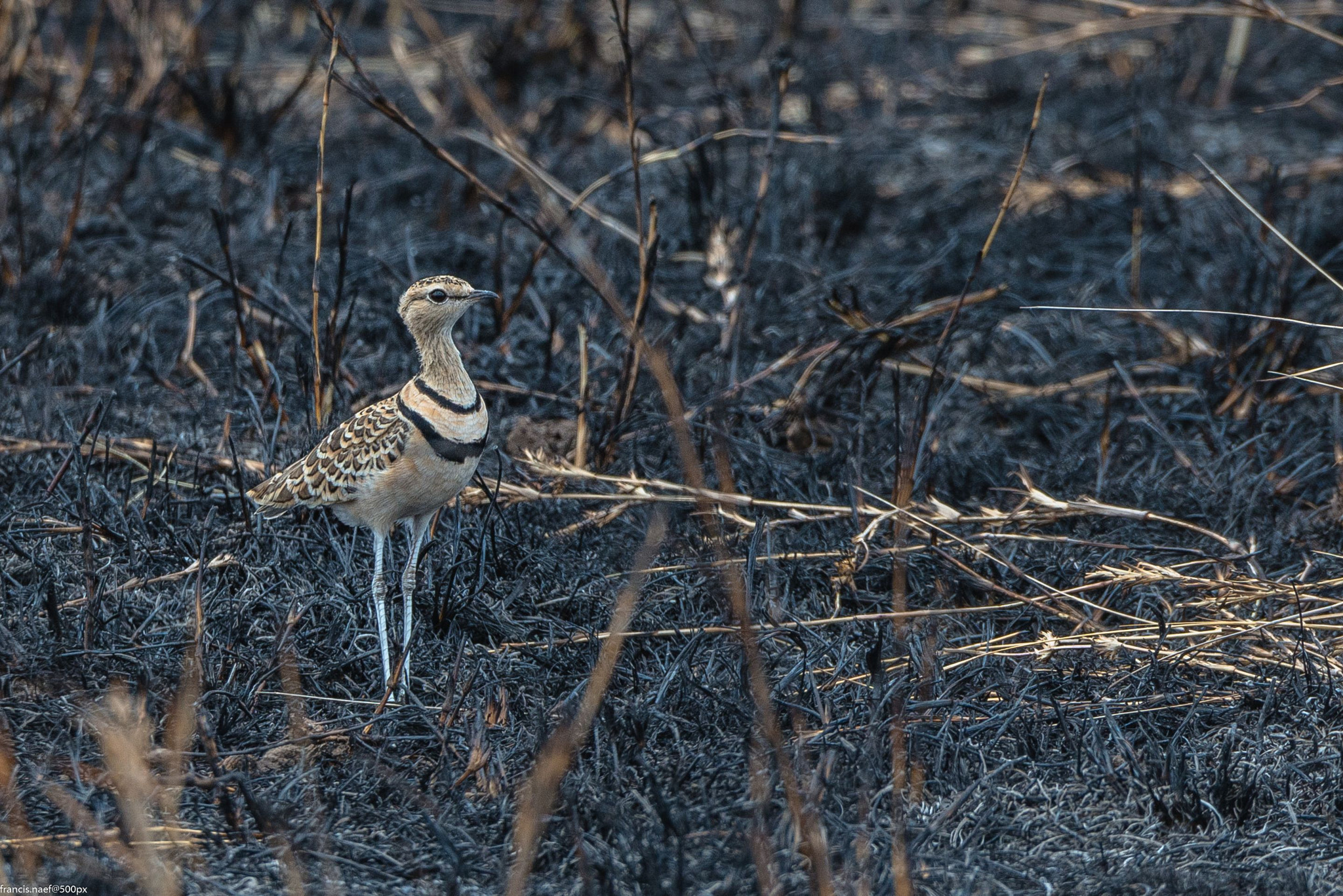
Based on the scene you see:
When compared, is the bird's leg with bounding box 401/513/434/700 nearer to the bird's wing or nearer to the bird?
the bird

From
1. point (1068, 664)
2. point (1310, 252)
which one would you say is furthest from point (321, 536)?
point (1310, 252)

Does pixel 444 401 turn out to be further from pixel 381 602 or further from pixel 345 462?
pixel 381 602

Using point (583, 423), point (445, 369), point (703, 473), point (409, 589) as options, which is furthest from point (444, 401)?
point (703, 473)

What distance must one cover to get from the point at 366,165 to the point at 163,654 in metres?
Answer: 3.57

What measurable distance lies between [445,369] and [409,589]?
558 mm

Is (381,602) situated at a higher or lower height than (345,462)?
lower

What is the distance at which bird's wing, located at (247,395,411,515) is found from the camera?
11.1 ft

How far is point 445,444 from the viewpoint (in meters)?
3.34

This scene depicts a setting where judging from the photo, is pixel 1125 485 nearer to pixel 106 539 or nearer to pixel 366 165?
pixel 106 539

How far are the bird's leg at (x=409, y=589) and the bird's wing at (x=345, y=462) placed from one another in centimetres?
22

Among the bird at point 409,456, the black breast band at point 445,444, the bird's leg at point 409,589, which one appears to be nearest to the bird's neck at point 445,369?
the bird at point 409,456

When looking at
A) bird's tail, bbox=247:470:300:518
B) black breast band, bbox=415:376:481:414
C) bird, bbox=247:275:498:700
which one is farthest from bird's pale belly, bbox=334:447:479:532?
bird's tail, bbox=247:470:300:518

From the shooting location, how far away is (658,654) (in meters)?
3.52

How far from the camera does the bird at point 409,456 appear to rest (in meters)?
3.35
